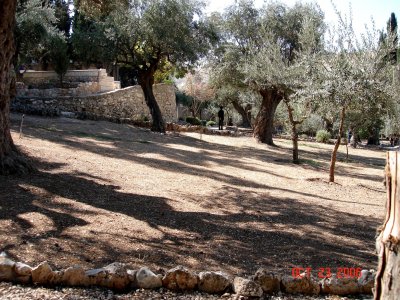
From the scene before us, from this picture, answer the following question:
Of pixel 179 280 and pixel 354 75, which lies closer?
pixel 179 280

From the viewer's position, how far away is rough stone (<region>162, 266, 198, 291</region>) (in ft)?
12.1

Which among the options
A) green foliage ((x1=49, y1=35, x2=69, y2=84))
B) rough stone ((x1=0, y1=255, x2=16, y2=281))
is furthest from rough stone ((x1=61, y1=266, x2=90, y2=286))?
green foliage ((x1=49, y1=35, x2=69, y2=84))

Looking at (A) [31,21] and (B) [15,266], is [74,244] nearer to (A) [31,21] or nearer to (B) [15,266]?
(B) [15,266]

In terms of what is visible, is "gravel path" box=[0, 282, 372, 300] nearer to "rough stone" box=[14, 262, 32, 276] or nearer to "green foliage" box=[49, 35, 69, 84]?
"rough stone" box=[14, 262, 32, 276]

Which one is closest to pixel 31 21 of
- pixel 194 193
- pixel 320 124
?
pixel 194 193

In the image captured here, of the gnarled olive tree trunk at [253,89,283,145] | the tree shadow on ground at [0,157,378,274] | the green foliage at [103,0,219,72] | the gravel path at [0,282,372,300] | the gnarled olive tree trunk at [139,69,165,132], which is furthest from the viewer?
the gnarled olive tree trunk at [253,89,283,145]

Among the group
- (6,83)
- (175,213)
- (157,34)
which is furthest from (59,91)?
(175,213)

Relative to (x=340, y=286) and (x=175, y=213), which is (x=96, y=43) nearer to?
(x=175, y=213)

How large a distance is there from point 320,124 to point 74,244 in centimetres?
3396

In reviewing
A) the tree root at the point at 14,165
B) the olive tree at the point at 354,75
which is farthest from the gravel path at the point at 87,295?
the olive tree at the point at 354,75

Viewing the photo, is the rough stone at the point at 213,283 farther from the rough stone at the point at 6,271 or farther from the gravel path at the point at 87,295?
the rough stone at the point at 6,271

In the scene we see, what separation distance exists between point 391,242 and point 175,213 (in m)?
5.08

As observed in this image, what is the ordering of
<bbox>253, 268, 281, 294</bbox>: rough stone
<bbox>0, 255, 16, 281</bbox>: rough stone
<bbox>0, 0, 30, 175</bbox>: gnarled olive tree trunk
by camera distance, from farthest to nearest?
<bbox>0, 0, 30, 175</bbox>: gnarled olive tree trunk < <bbox>253, 268, 281, 294</bbox>: rough stone < <bbox>0, 255, 16, 281</bbox>: rough stone

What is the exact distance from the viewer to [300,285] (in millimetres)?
3785
